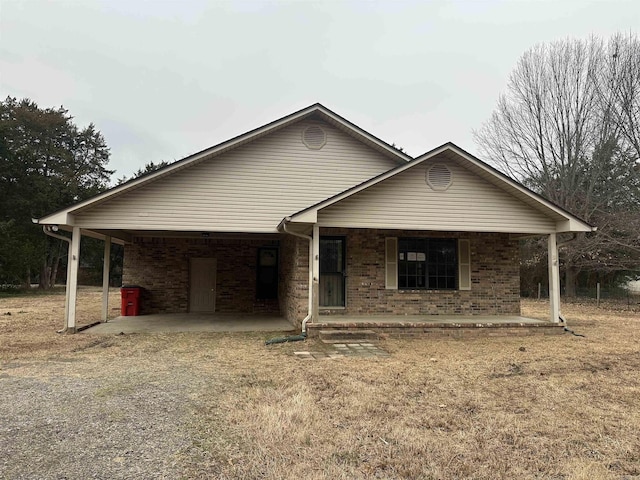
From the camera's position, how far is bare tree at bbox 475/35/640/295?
2128 cm

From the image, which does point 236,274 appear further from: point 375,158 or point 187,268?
point 375,158

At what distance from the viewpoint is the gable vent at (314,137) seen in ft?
38.1

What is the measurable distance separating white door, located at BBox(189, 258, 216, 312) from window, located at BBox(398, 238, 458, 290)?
6.42m

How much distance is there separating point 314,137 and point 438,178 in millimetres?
3586

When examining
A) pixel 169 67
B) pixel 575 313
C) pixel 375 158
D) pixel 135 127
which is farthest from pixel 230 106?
pixel 575 313

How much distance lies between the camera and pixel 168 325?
446 inches

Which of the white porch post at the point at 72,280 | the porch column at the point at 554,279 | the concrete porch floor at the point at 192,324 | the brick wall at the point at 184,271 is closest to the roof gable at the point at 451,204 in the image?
the porch column at the point at 554,279

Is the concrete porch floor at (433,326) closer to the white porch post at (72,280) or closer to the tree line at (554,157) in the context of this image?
the white porch post at (72,280)

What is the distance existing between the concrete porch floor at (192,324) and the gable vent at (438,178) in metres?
5.02

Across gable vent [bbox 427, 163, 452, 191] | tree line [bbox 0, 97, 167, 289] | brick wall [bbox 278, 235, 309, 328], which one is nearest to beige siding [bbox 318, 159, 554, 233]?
gable vent [bbox 427, 163, 452, 191]

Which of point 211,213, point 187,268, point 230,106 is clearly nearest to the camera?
point 211,213

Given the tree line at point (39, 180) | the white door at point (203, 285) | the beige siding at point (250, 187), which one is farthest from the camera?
the tree line at point (39, 180)

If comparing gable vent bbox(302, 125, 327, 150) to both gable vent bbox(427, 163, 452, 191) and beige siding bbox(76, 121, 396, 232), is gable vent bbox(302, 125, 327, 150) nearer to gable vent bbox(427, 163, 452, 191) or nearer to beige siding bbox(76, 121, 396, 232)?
beige siding bbox(76, 121, 396, 232)

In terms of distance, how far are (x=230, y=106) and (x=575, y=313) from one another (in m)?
20.9
